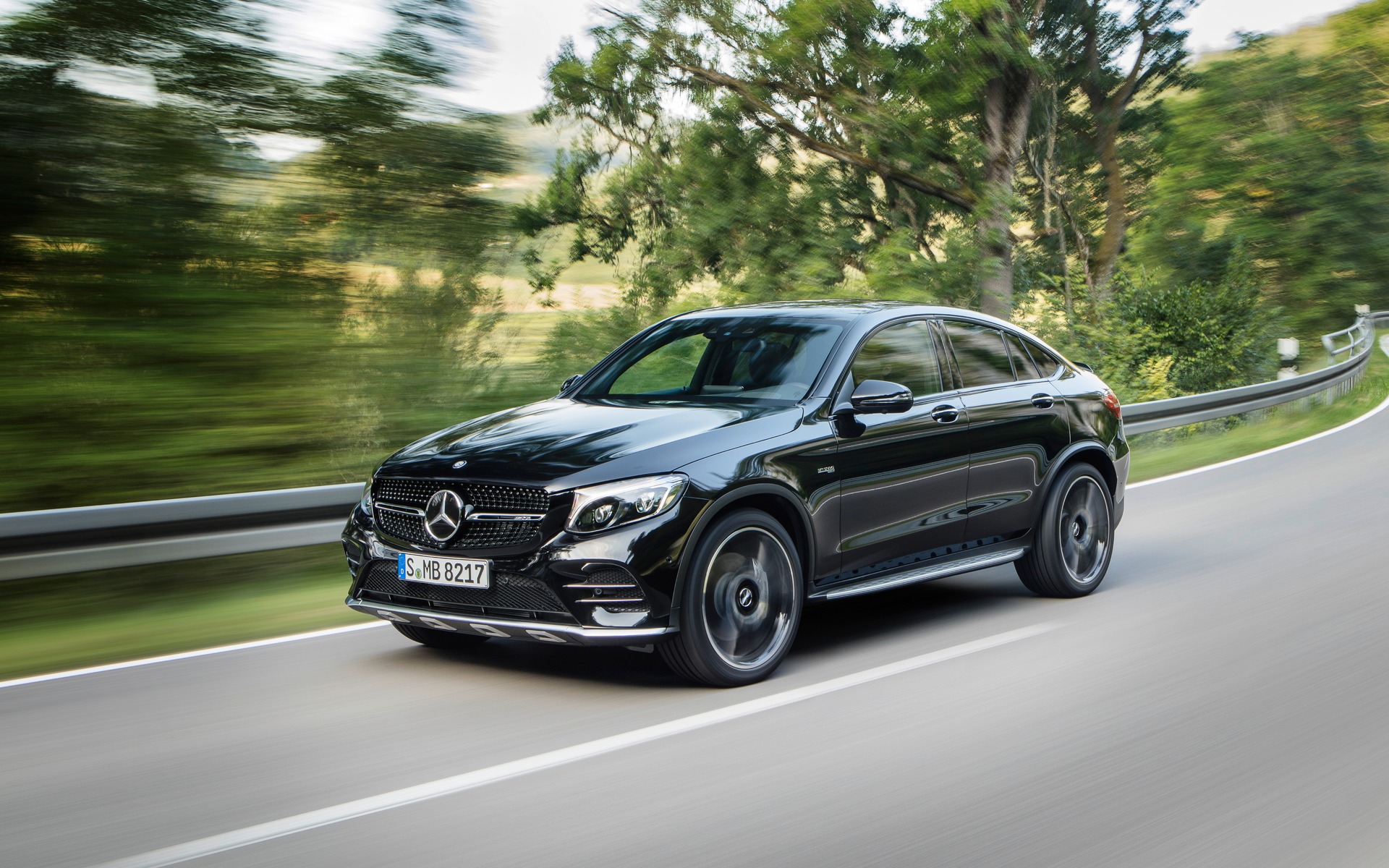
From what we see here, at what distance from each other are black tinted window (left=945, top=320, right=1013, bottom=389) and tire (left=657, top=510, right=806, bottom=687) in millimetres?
1856

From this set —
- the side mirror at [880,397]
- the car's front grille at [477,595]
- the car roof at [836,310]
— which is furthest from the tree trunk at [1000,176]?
the car's front grille at [477,595]

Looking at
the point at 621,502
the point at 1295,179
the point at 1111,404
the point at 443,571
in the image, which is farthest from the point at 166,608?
the point at 1295,179

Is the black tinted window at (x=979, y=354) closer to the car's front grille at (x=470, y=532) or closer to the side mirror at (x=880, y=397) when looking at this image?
the side mirror at (x=880, y=397)

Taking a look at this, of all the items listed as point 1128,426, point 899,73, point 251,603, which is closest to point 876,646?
point 251,603

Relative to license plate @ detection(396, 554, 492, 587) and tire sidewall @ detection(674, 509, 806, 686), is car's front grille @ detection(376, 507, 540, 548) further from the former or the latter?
tire sidewall @ detection(674, 509, 806, 686)

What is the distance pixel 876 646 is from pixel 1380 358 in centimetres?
3032

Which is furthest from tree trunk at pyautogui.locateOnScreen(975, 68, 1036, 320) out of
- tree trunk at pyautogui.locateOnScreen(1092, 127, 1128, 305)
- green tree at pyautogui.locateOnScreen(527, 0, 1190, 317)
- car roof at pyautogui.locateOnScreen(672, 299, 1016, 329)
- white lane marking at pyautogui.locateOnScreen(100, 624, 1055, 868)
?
white lane marking at pyautogui.locateOnScreen(100, 624, 1055, 868)

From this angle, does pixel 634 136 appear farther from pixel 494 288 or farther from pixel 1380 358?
pixel 1380 358

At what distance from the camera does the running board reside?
246 inches

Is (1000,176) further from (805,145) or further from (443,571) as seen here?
(443,571)

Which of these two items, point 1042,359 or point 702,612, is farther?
point 1042,359

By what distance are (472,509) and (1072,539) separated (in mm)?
3726

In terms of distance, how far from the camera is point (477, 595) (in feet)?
18.1

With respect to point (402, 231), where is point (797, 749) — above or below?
below
